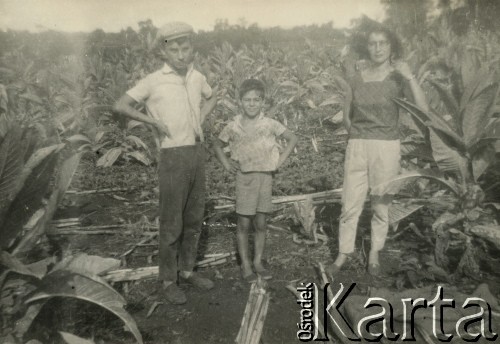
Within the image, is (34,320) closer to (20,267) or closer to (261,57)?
(20,267)

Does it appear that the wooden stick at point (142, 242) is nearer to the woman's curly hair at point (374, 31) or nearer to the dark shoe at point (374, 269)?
the dark shoe at point (374, 269)

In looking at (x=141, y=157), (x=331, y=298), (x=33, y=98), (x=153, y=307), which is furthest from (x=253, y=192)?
(x=33, y=98)

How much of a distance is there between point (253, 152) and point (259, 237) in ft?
2.08

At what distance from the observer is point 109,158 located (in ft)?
19.4

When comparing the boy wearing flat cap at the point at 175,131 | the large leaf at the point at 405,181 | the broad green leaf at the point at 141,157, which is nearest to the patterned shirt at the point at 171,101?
the boy wearing flat cap at the point at 175,131

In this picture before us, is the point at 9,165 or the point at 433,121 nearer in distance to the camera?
the point at 9,165

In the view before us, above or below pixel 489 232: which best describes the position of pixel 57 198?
above

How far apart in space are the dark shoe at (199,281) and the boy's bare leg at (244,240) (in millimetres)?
260

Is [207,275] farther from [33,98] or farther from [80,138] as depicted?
[33,98]

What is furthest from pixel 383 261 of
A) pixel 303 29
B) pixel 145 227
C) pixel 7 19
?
pixel 303 29

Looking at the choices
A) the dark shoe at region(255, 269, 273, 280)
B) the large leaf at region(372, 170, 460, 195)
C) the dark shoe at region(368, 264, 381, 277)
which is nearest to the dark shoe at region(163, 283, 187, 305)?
the dark shoe at region(255, 269, 273, 280)

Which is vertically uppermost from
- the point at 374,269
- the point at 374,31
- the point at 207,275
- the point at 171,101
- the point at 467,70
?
the point at 374,31

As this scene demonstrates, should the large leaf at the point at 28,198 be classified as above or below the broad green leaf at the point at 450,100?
below

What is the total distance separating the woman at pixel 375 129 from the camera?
2.88 m
